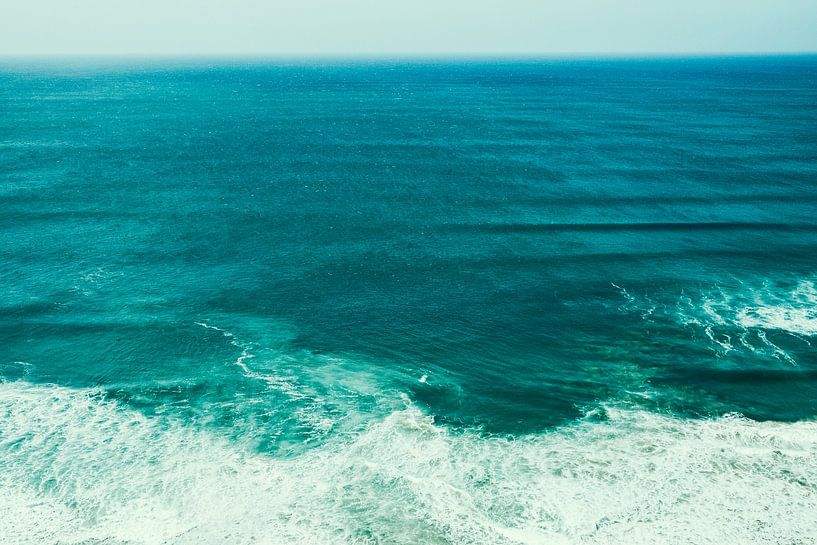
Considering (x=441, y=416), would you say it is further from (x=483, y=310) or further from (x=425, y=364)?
(x=483, y=310)

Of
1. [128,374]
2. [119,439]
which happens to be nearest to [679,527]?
[119,439]

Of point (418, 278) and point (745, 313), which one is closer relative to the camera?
point (745, 313)

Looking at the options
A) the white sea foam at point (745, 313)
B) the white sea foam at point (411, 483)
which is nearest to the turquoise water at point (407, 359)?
the white sea foam at point (411, 483)

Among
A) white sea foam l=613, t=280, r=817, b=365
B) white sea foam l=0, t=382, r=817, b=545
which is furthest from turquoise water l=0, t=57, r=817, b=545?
white sea foam l=613, t=280, r=817, b=365

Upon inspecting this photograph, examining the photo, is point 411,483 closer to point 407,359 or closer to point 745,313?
point 407,359

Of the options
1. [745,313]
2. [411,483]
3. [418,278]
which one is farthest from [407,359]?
[745,313]

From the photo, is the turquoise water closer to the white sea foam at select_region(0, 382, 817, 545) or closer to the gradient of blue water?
the white sea foam at select_region(0, 382, 817, 545)
